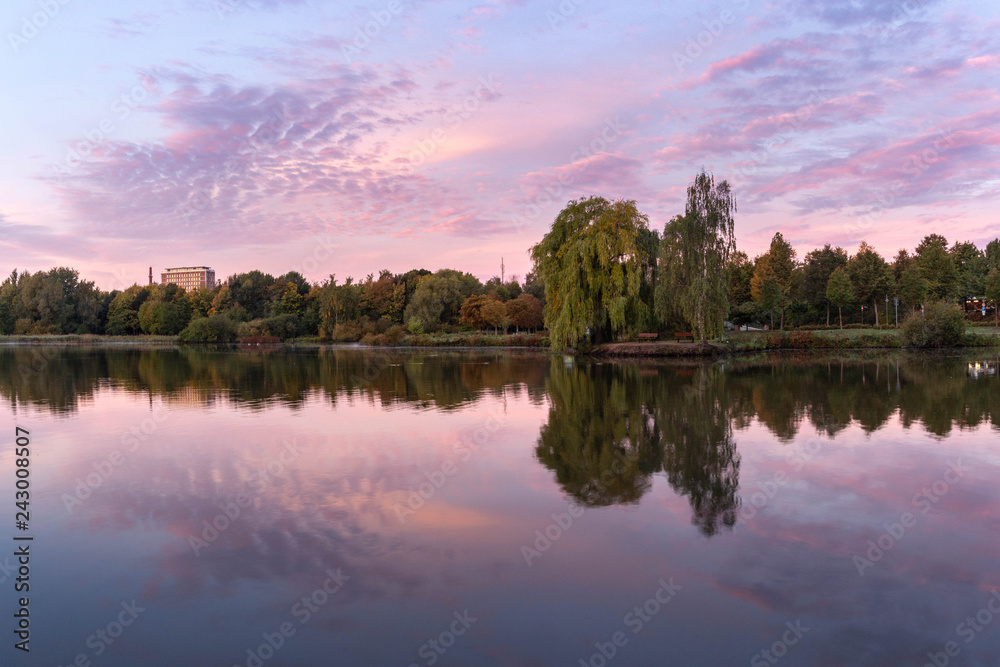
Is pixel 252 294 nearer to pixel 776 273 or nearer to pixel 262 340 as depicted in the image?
pixel 262 340

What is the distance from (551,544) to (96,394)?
63.5ft

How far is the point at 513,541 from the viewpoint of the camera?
650 centimetres

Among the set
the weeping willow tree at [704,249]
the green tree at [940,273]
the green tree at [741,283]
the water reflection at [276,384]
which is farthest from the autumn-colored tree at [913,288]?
the water reflection at [276,384]

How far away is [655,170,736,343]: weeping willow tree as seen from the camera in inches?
1521

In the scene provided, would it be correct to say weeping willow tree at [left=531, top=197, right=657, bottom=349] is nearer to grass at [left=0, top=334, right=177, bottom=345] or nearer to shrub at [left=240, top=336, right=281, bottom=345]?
shrub at [left=240, top=336, right=281, bottom=345]

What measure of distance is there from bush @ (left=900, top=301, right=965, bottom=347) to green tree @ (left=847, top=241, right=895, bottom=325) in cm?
1817

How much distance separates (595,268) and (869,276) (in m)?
35.1

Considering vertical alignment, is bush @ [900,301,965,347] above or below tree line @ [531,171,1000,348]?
below

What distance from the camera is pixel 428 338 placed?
63.6 metres

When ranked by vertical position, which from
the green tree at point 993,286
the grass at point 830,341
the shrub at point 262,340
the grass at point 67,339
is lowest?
the grass at point 830,341

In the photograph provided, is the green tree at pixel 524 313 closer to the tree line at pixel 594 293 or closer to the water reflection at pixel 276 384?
the tree line at pixel 594 293

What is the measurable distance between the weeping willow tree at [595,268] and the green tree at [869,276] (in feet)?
96.5

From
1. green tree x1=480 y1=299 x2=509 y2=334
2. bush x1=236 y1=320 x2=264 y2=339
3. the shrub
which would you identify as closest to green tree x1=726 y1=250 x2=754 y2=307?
green tree x1=480 y1=299 x2=509 y2=334

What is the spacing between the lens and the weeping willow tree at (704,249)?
127 ft
